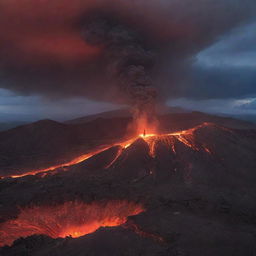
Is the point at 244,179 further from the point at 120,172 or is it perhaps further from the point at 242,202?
the point at 120,172

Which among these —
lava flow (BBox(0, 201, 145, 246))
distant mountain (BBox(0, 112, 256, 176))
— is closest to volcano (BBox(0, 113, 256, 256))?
lava flow (BBox(0, 201, 145, 246))

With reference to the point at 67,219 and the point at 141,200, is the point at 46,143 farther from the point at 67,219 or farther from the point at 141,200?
the point at 141,200

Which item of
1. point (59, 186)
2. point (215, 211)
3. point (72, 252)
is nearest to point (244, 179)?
point (215, 211)

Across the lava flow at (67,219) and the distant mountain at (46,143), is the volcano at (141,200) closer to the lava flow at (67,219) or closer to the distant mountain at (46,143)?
the lava flow at (67,219)

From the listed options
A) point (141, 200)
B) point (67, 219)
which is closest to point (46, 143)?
point (67, 219)

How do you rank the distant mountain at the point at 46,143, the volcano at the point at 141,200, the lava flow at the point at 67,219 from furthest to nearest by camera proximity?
the distant mountain at the point at 46,143 → the lava flow at the point at 67,219 → the volcano at the point at 141,200

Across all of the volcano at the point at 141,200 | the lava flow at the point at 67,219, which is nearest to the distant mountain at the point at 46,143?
the volcano at the point at 141,200

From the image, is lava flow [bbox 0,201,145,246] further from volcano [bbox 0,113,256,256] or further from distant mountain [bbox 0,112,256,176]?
distant mountain [bbox 0,112,256,176]
